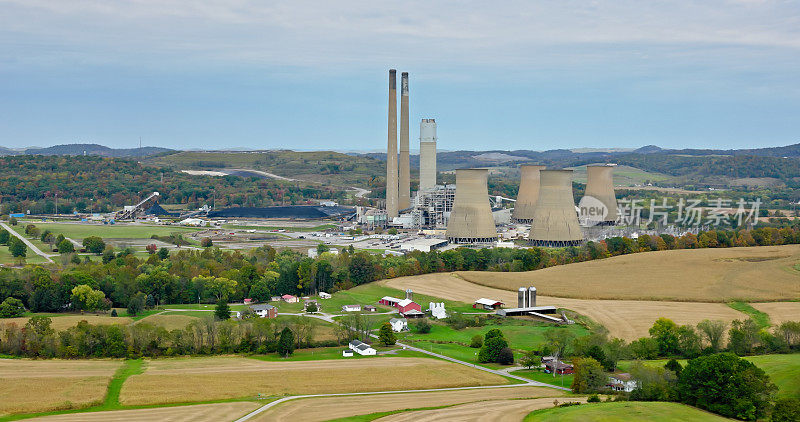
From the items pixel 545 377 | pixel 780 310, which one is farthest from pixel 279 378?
pixel 780 310

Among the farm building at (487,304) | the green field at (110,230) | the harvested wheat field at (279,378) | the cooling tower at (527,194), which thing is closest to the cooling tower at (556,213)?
the cooling tower at (527,194)

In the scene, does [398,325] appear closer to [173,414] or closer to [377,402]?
[377,402]

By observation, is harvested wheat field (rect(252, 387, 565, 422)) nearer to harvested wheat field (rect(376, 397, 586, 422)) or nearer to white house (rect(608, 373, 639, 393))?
harvested wheat field (rect(376, 397, 586, 422))

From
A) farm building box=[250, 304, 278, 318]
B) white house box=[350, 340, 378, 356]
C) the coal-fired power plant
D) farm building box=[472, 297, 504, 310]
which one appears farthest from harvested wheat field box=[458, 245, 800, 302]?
the coal-fired power plant

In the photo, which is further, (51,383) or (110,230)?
(110,230)

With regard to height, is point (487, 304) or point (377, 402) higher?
point (487, 304)

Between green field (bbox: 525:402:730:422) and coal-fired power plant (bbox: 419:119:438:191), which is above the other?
coal-fired power plant (bbox: 419:119:438:191)

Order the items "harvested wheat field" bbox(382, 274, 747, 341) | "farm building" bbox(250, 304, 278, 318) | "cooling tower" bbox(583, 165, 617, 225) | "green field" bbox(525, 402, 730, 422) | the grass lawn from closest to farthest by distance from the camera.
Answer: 1. "green field" bbox(525, 402, 730, 422)
2. the grass lawn
3. "harvested wheat field" bbox(382, 274, 747, 341)
4. "farm building" bbox(250, 304, 278, 318)
5. "cooling tower" bbox(583, 165, 617, 225)
